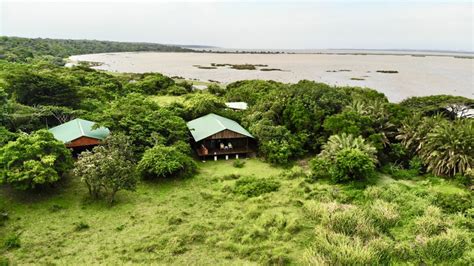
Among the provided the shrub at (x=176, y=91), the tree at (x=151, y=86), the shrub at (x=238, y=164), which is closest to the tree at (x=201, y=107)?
the shrub at (x=238, y=164)

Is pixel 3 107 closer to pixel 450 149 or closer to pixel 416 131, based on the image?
pixel 416 131

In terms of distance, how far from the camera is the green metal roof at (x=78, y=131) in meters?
25.9

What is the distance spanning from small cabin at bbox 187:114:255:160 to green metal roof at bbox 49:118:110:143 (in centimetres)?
740

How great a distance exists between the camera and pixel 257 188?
22.6 meters

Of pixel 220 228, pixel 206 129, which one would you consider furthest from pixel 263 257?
pixel 206 129

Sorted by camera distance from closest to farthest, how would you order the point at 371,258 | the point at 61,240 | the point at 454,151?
the point at 371,258, the point at 61,240, the point at 454,151

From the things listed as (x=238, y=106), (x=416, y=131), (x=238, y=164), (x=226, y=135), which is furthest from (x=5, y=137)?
(x=416, y=131)

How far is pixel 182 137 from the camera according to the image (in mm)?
28219

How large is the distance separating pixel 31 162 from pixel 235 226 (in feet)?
39.5

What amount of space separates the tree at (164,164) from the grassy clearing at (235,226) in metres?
0.78

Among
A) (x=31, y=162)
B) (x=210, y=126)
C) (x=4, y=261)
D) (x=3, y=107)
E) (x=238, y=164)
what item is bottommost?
(x=4, y=261)

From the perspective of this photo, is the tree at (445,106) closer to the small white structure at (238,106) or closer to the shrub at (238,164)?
the shrub at (238,164)

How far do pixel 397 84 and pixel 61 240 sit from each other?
2565 inches

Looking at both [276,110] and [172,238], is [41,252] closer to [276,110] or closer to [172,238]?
[172,238]
